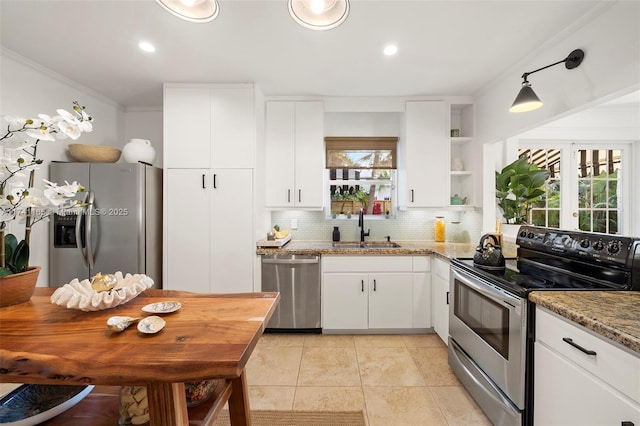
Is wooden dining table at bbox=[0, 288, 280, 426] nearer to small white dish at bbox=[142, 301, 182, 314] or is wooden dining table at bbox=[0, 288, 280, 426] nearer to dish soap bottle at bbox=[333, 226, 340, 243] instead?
small white dish at bbox=[142, 301, 182, 314]

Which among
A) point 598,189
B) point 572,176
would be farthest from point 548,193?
point 598,189

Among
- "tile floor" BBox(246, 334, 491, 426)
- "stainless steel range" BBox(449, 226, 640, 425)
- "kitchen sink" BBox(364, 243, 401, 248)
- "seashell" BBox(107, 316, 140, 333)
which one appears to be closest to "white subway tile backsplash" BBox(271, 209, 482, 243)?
"kitchen sink" BBox(364, 243, 401, 248)

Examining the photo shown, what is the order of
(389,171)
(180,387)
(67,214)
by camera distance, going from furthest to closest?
(389,171)
(67,214)
(180,387)

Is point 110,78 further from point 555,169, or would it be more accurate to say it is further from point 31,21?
point 555,169

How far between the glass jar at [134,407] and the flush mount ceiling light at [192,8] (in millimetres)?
1476

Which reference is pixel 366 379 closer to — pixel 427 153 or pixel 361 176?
pixel 361 176

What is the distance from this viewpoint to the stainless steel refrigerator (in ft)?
8.29

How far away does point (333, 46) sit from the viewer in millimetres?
2154

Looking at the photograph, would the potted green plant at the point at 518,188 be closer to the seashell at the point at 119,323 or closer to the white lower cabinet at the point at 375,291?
the white lower cabinet at the point at 375,291

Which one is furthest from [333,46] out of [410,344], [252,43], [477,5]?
[410,344]

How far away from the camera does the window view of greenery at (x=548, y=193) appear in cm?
324

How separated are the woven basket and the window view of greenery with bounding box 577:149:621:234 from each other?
203 inches

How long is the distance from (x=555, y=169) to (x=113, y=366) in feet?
14.0

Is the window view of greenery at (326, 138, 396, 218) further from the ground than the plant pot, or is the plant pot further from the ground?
the window view of greenery at (326, 138, 396, 218)
